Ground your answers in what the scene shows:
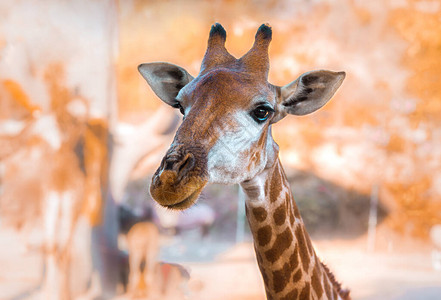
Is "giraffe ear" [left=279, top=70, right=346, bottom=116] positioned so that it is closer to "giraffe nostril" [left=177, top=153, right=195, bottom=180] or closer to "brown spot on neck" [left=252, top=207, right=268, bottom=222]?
"brown spot on neck" [left=252, top=207, right=268, bottom=222]

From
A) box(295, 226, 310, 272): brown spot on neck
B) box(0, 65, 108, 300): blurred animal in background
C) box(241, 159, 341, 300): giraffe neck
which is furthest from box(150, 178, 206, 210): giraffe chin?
box(0, 65, 108, 300): blurred animal in background

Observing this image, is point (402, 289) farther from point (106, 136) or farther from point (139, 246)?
point (106, 136)

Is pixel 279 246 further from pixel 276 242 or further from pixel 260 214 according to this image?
pixel 260 214

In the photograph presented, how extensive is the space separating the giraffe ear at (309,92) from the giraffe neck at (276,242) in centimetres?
26

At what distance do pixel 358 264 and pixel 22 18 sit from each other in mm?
5011

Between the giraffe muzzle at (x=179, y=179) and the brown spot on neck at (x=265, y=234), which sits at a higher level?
the giraffe muzzle at (x=179, y=179)

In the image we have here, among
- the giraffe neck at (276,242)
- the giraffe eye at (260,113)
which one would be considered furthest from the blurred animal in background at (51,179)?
the giraffe eye at (260,113)

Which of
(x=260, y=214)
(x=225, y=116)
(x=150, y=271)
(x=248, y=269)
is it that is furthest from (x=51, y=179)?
(x=225, y=116)

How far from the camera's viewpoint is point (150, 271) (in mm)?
5234

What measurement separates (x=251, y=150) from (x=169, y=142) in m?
4.08

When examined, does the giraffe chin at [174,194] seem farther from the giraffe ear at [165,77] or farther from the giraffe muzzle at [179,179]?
the giraffe ear at [165,77]

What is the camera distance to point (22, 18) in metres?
4.95

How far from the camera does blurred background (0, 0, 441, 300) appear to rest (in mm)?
4938

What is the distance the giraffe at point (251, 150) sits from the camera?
4.18ft
